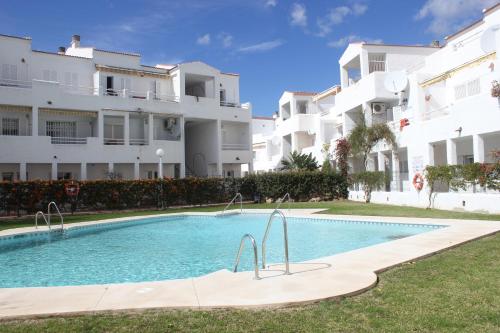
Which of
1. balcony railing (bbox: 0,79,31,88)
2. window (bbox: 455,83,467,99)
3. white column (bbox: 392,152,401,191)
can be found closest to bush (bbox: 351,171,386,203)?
white column (bbox: 392,152,401,191)

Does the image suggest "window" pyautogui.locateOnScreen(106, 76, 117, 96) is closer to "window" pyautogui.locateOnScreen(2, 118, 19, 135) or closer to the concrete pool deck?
"window" pyautogui.locateOnScreen(2, 118, 19, 135)

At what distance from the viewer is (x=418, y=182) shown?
25.1 metres

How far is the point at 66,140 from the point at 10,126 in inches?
158

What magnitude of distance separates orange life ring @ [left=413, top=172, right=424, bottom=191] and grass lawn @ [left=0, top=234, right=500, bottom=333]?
18572 mm

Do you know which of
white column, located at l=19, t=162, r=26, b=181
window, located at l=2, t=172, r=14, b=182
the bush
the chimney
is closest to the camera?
the bush

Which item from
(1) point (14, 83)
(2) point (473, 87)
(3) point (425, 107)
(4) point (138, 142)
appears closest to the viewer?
(2) point (473, 87)

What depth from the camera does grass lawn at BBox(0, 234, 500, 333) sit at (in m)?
5.22

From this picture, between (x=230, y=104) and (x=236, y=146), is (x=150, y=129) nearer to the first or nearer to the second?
(x=236, y=146)

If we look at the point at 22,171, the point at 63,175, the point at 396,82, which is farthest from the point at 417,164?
the point at 22,171

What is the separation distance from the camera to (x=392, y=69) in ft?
117

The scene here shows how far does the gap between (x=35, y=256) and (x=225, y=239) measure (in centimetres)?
659

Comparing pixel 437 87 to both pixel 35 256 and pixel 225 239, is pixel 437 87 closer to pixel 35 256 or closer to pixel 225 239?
pixel 225 239

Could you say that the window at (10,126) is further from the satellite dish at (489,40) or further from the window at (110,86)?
the satellite dish at (489,40)

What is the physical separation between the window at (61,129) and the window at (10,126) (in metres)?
2.10
